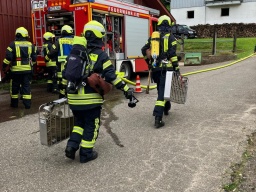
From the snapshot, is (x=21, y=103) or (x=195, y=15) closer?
(x=21, y=103)

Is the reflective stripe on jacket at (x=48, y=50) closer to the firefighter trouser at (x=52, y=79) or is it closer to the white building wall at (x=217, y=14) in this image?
the firefighter trouser at (x=52, y=79)

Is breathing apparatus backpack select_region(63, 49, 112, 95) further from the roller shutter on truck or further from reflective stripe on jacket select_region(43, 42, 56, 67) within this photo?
the roller shutter on truck

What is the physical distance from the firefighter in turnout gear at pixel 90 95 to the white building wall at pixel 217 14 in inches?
1292

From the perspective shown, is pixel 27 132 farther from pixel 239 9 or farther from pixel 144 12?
pixel 239 9

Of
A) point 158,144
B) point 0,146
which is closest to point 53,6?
point 0,146

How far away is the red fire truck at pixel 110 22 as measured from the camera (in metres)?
8.48

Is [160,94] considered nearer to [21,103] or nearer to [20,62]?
[20,62]

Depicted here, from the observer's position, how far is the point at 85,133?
12.7 feet

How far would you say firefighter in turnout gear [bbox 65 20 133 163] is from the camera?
3746 millimetres

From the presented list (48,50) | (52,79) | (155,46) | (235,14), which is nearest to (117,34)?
(48,50)

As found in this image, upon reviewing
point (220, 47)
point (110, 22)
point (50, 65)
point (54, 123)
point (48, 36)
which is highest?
point (110, 22)

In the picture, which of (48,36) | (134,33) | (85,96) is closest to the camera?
(85,96)

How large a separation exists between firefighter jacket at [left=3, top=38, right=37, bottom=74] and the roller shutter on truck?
398 cm

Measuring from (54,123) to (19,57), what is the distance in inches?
137
